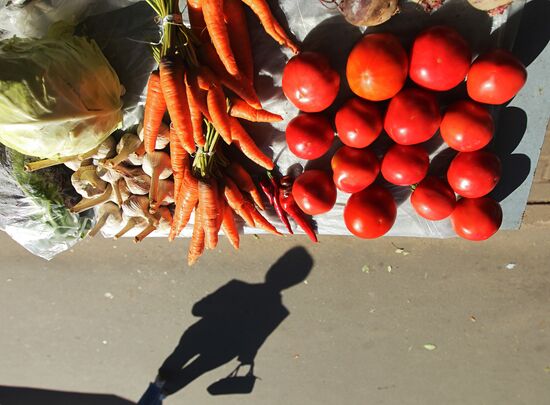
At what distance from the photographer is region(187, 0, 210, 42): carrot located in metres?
1.51

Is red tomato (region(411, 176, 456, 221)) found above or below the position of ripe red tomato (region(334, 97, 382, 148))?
below

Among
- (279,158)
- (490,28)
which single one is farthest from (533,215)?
(279,158)

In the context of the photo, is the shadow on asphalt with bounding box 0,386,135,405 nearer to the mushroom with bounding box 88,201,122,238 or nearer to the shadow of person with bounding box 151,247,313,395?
the shadow of person with bounding box 151,247,313,395

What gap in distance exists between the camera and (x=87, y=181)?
183cm

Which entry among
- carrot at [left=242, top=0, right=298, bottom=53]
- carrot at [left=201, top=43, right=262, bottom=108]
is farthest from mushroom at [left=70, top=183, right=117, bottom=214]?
carrot at [left=242, top=0, right=298, bottom=53]

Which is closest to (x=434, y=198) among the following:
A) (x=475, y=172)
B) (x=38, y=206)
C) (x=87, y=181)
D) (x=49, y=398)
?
(x=475, y=172)

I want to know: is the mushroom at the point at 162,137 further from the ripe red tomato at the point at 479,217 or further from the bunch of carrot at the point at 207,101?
the ripe red tomato at the point at 479,217

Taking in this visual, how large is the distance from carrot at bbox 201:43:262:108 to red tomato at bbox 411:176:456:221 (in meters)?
0.71

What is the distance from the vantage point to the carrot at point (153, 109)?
1.50 m

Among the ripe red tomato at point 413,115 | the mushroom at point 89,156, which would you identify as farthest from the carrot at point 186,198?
the ripe red tomato at point 413,115

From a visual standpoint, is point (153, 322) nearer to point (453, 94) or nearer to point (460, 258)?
point (460, 258)

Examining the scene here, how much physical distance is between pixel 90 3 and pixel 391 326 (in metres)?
2.01

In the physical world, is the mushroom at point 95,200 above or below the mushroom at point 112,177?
below

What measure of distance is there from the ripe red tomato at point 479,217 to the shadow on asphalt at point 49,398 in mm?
2246
